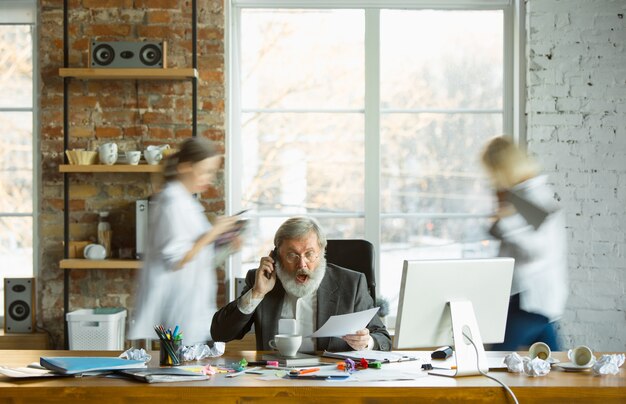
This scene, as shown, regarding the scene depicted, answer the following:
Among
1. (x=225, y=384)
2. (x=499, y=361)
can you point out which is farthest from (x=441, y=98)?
(x=225, y=384)

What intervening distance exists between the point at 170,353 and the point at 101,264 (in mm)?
2243

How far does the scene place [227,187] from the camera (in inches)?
207

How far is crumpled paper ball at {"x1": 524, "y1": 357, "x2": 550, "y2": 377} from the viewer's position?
106 inches

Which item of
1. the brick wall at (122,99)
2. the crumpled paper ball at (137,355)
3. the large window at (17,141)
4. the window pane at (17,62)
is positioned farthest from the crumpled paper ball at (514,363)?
the window pane at (17,62)

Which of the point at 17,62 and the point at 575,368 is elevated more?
the point at 17,62

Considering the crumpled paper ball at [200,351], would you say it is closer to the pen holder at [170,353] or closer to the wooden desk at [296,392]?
the pen holder at [170,353]

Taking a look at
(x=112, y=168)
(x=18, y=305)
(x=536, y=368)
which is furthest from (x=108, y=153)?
(x=536, y=368)

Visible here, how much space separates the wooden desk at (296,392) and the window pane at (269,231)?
9.23ft

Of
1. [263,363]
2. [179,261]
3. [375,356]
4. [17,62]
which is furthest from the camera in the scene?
[17,62]

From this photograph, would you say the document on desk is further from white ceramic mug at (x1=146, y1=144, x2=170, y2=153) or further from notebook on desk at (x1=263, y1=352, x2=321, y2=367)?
white ceramic mug at (x1=146, y1=144, x2=170, y2=153)

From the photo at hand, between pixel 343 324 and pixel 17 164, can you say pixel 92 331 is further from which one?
pixel 343 324

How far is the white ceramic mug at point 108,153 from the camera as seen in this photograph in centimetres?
499

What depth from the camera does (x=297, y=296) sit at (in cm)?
336

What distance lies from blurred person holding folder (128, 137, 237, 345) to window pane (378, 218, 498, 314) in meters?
1.72
